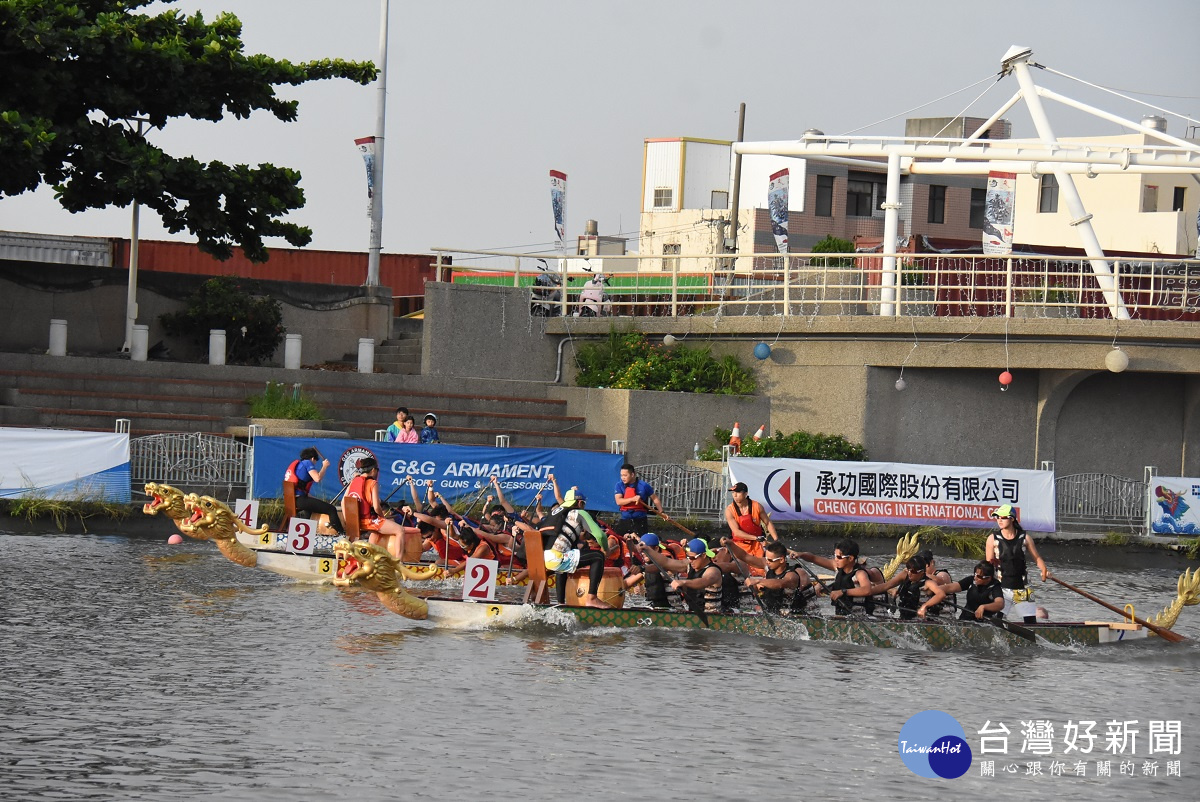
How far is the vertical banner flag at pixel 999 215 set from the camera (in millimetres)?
33281

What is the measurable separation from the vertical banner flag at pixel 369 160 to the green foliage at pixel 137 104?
6.31 m

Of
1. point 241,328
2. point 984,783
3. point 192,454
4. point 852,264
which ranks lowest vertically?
point 984,783

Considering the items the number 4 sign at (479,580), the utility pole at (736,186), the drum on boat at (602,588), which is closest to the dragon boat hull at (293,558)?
the drum on boat at (602,588)

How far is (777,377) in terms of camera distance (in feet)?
102

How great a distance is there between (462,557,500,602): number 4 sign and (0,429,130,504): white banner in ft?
29.7

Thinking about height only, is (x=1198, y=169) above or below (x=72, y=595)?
above

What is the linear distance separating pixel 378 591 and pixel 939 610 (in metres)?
6.80

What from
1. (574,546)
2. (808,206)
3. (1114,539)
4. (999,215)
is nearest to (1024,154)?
(999,215)

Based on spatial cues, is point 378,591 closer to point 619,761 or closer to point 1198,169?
point 619,761

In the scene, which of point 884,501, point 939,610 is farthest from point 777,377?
point 939,610

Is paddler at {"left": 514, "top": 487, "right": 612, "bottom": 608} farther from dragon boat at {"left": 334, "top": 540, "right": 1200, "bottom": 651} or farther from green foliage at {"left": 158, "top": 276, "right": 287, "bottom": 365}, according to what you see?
green foliage at {"left": 158, "top": 276, "right": 287, "bottom": 365}

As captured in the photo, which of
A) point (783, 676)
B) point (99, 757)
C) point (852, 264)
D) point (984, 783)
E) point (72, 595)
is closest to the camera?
point (99, 757)

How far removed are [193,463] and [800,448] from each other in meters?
12.1

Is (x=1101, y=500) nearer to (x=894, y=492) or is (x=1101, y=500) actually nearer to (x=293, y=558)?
(x=894, y=492)
